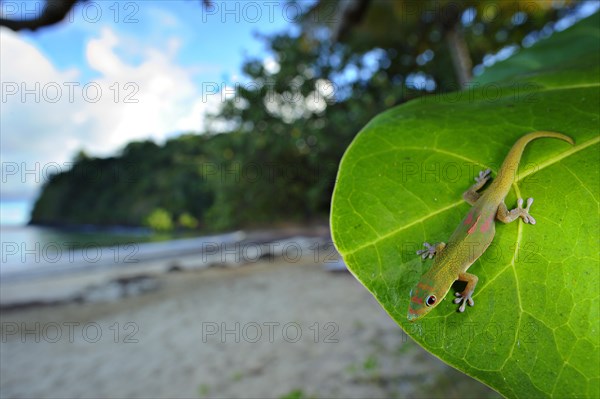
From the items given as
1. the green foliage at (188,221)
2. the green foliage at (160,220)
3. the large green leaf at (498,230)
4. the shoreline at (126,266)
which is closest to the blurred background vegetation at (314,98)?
the shoreline at (126,266)

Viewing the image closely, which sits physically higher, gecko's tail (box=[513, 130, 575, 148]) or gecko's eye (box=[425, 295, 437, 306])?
gecko's tail (box=[513, 130, 575, 148])

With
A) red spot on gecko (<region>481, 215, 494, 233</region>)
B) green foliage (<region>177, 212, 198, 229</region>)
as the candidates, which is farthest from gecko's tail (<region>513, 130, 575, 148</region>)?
green foliage (<region>177, 212, 198, 229</region>)

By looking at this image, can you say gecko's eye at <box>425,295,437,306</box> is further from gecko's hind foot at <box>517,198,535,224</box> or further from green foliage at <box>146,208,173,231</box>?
green foliage at <box>146,208,173,231</box>

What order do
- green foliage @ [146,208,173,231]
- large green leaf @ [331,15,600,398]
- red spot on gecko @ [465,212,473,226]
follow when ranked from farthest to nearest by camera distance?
green foliage @ [146,208,173,231] → red spot on gecko @ [465,212,473,226] → large green leaf @ [331,15,600,398]

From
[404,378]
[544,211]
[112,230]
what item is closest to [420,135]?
[544,211]

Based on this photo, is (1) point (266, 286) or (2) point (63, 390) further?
(1) point (266, 286)

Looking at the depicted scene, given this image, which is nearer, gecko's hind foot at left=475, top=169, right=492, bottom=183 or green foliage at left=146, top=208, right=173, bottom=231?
gecko's hind foot at left=475, top=169, right=492, bottom=183

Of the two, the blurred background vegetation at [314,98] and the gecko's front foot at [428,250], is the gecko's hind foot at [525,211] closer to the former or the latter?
the gecko's front foot at [428,250]

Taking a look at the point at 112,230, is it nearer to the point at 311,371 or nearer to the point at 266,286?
the point at 266,286

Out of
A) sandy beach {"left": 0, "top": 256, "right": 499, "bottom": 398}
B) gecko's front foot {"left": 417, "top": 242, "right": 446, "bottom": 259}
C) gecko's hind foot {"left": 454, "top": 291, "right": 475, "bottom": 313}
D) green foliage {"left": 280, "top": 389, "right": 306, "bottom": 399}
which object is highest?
gecko's front foot {"left": 417, "top": 242, "right": 446, "bottom": 259}
